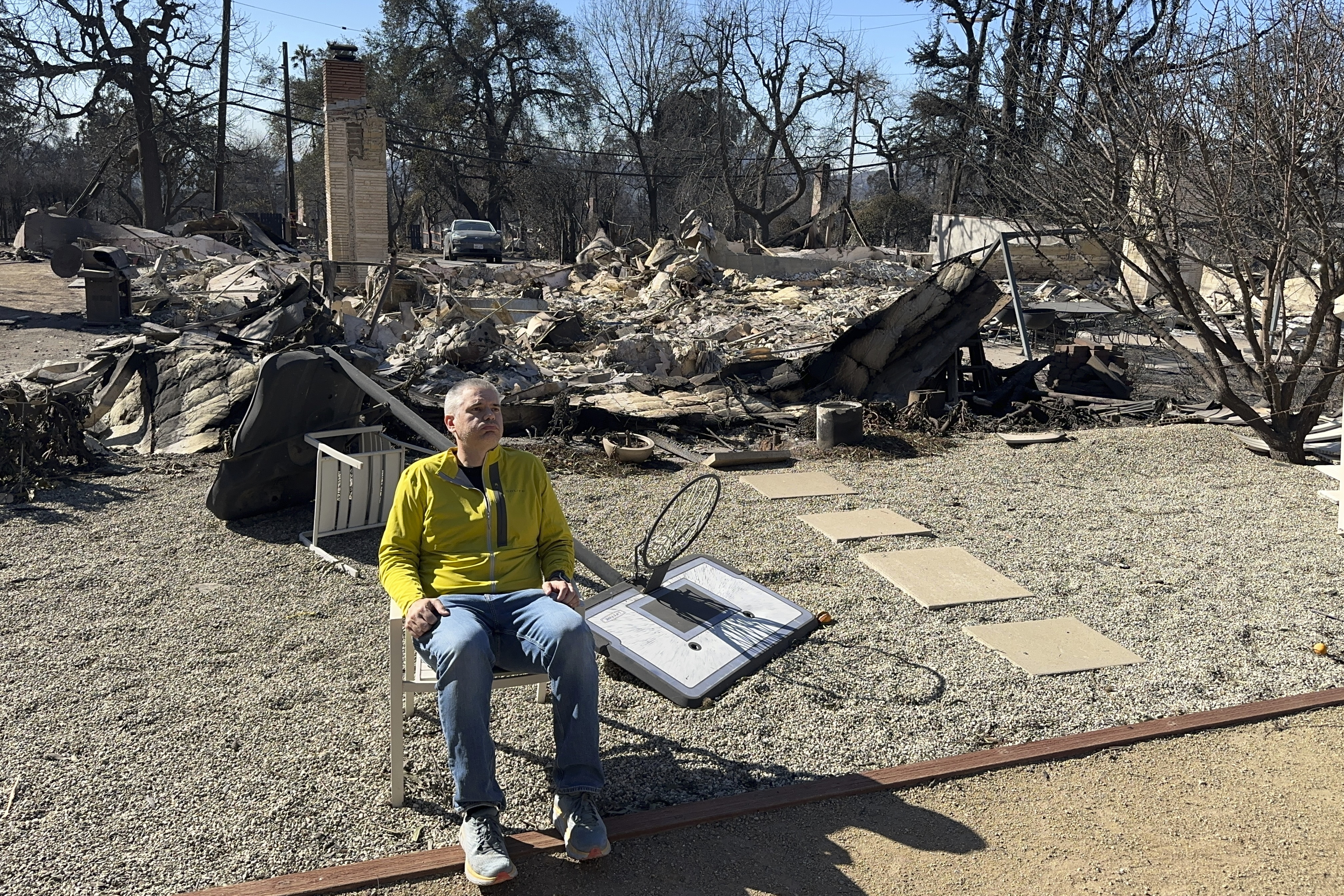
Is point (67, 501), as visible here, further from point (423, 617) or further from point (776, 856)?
point (776, 856)

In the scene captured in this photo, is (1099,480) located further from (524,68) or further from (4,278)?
(524,68)

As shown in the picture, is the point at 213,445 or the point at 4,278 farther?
the point at 4,278

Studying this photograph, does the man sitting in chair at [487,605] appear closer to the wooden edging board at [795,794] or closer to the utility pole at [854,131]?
the wooden edging board at [795,794]

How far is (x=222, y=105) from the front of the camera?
2916 cm

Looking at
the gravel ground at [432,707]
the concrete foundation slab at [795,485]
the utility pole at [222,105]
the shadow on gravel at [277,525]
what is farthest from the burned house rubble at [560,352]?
the utility pole at [222,105]

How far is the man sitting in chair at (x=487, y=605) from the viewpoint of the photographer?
282cm

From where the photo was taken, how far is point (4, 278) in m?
21.1

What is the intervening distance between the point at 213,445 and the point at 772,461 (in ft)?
13.6

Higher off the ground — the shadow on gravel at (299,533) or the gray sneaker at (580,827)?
the shadow on gravel at (299,533)

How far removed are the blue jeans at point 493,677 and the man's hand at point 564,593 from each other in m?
0.02

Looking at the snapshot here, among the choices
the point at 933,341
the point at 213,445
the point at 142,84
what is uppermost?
the point at 142,84

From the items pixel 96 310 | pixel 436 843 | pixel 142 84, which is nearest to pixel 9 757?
pixel 436 843

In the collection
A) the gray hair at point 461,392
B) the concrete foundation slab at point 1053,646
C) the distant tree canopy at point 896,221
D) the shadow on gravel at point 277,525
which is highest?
the distant tree canopy at point 896,221

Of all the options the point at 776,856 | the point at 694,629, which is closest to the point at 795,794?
the point at 776,856
